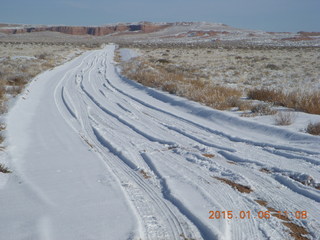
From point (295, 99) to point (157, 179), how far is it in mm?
6069

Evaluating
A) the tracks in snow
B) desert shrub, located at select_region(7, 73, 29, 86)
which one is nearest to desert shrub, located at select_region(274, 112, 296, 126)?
the tracks in snow

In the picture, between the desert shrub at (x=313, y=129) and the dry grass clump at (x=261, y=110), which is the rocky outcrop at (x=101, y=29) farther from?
the desert shrub at (x=313, y=129)

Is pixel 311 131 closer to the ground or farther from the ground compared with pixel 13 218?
farther from the ground

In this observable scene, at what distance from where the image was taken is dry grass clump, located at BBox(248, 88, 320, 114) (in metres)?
7.94

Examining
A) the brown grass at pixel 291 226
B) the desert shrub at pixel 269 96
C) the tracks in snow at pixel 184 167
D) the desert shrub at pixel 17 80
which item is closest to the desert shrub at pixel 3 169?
the tracks in snow at pixel 184 167

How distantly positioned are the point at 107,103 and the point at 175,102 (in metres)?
2.40

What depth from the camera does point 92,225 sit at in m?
3.21

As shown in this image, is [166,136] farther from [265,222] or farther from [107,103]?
[107,103]

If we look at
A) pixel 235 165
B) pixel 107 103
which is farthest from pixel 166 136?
pixel 107 103

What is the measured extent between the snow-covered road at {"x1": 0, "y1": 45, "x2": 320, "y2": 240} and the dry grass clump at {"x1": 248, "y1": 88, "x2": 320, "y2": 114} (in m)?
2.11
